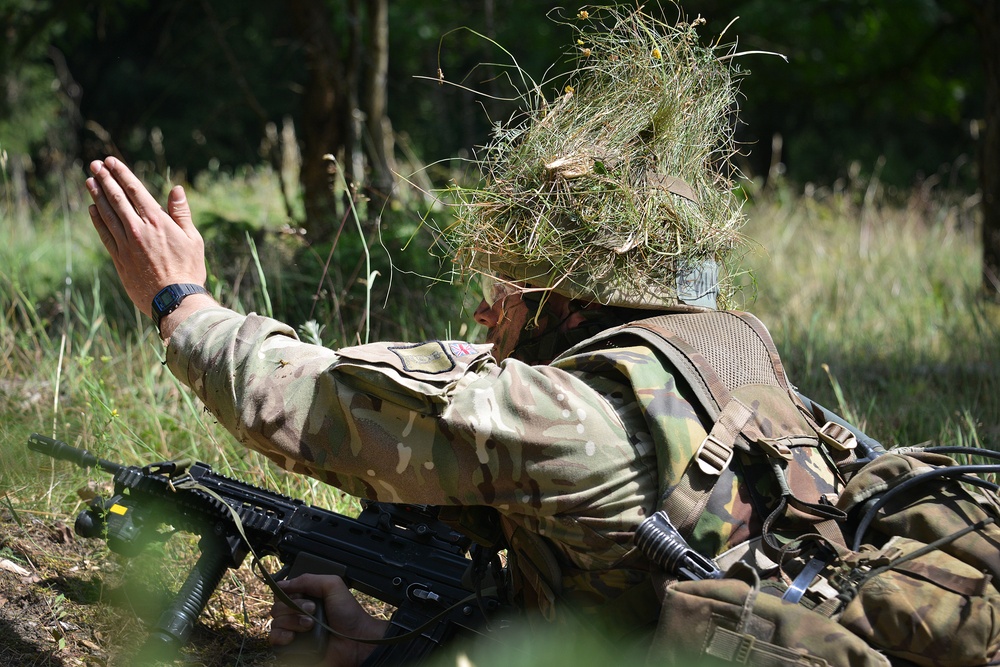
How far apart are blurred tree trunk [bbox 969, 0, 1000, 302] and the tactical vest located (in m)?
3.86

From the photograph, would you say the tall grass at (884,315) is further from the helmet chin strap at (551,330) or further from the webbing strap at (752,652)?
the webbing strap at (752,652)

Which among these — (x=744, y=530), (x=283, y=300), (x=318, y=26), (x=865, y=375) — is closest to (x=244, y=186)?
(x=318, y=26)

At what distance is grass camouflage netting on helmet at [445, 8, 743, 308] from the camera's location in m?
1.92

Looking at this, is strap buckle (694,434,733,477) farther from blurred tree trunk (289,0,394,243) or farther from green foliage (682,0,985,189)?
green foliage (682,0,985,189)

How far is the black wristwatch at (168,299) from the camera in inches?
71.8

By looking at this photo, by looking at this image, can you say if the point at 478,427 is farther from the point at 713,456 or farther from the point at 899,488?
the point at 899,488

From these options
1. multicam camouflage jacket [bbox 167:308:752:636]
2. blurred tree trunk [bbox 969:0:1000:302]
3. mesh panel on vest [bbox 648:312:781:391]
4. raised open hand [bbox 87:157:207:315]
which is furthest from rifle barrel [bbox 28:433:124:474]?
blurred tree trunk [bbox 969:0:1000:302]

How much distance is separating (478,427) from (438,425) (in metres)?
0.08

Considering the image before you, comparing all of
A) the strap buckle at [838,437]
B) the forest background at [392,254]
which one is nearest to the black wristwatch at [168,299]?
the forest background at [392,254]

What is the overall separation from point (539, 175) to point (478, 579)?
38.1 inches

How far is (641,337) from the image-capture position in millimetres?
1775

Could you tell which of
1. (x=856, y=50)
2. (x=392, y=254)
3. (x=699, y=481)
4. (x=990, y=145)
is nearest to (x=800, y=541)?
(x=699, y=481)

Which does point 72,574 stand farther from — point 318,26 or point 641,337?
point 318,26

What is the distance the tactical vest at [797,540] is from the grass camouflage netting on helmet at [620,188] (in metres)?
0.16
